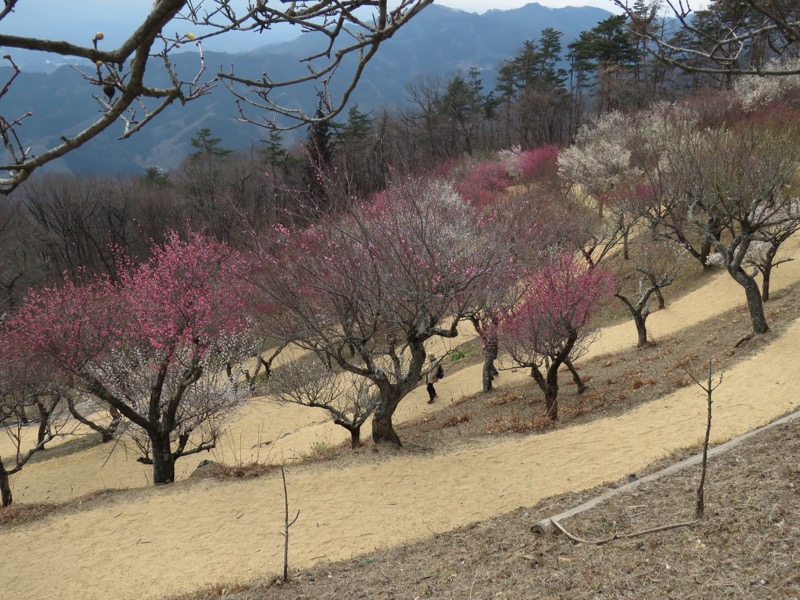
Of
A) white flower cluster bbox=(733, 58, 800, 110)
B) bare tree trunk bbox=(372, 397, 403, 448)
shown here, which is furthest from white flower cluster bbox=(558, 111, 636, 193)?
bare tree trunk bbox=(372, 397, 403, 448)

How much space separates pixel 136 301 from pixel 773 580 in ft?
66.3

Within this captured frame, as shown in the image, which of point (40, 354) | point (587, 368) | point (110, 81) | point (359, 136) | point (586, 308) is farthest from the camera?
point (359, 136)

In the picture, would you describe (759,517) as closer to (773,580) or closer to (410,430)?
(773,580)

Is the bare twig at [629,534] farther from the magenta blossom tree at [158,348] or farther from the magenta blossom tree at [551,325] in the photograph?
the magenta blossom tree at [158,348]

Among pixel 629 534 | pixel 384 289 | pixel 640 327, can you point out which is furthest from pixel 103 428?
pixel 640 327

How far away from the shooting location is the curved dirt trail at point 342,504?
311 inches

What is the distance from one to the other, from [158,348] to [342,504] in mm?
10431

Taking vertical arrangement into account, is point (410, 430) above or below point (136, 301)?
below

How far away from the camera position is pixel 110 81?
1978 mm

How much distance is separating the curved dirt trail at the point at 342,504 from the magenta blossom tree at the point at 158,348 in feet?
9.61

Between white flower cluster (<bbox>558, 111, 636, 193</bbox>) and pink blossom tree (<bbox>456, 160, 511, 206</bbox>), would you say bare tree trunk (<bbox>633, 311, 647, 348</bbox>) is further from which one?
pink blossom tree (<bbox>456, 160, 511, 206</bbox>)

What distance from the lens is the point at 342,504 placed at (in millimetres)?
9227

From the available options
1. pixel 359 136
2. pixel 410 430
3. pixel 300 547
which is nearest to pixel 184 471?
pixel 410 430

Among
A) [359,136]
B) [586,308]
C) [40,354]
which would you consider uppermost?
[359,136]
